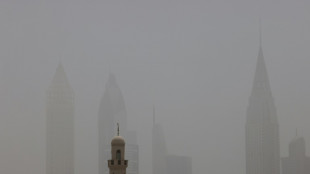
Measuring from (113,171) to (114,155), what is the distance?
389 centimetres

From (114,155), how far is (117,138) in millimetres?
4078

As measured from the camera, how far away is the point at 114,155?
505 ft

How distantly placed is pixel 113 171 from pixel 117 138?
26.1 feet

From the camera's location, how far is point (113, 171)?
5974 inches

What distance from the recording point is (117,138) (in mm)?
156000
